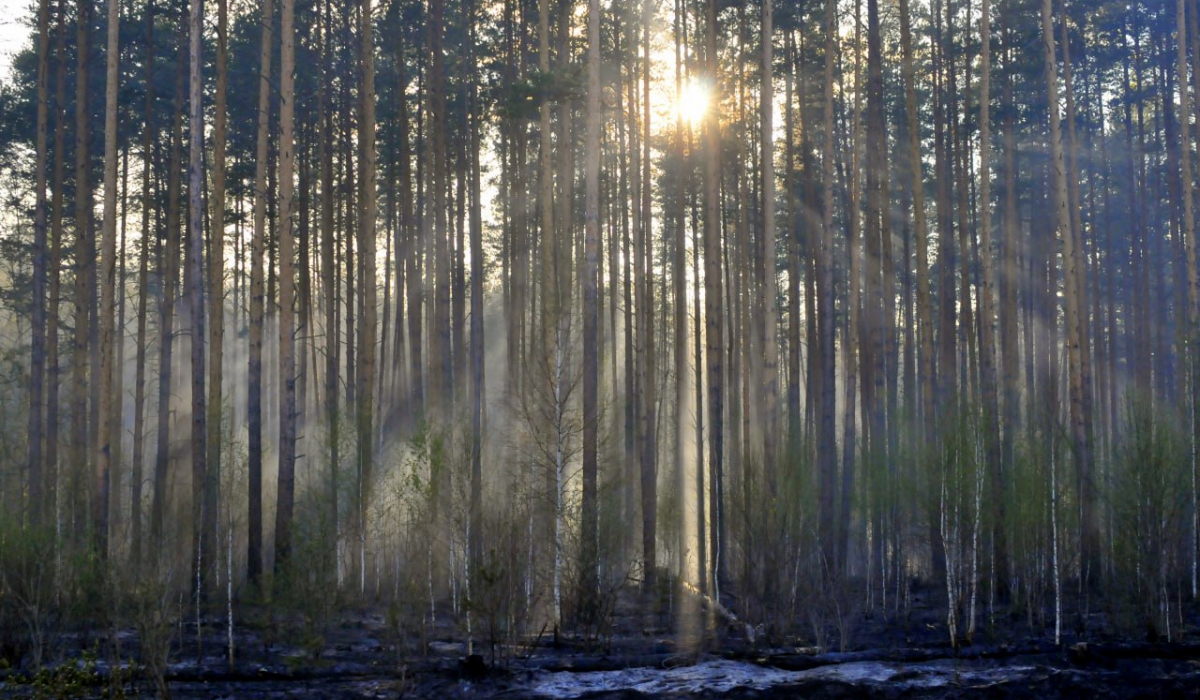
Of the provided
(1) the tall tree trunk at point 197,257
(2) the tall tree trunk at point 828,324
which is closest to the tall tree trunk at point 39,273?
(1) the tall tree trunk at point 197,257

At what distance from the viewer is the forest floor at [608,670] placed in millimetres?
11102

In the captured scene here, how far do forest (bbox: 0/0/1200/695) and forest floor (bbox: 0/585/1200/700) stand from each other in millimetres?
Answer: 313

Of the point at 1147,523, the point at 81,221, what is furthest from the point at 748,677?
the point at 81,221

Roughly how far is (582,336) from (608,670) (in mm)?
8710

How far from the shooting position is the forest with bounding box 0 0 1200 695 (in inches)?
568

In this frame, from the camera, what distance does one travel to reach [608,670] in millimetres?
12648

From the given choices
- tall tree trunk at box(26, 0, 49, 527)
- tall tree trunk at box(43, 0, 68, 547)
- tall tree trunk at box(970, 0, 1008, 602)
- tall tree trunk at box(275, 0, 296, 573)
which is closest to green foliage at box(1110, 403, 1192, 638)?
tall tree trunk at box(970, 0, 1008, 602)

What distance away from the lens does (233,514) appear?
15.1 metres

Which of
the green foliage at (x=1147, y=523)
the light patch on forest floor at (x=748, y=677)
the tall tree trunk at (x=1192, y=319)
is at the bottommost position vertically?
the light patch on forest floor at (x=748, y=677)

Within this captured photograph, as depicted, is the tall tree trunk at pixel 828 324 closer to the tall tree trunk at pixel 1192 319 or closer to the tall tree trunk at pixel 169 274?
the tall tree trunk at pixel 1192 319

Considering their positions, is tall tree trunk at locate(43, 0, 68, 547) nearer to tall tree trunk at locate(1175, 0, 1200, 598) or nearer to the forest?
the forest

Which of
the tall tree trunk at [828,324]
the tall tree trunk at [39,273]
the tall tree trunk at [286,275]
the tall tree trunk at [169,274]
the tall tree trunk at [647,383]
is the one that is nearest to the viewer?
the tall tree trunk at [286,275]

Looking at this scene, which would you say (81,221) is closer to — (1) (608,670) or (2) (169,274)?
(2) (169,274)

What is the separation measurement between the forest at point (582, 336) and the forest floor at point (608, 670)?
0.31 metres
